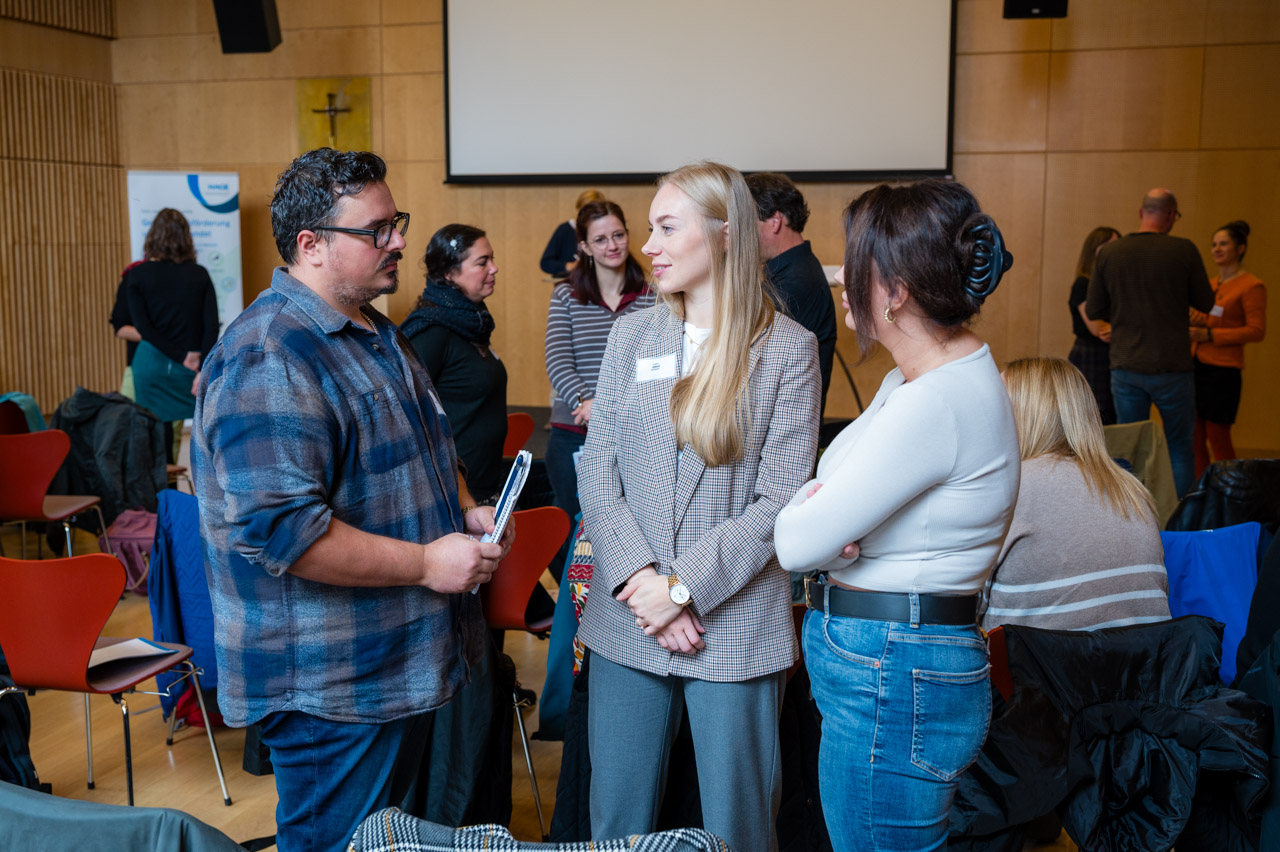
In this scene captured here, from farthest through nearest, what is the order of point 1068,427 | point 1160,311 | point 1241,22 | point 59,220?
point 59,220 < point 1241,22 < point 1160,311 < point 1068,427

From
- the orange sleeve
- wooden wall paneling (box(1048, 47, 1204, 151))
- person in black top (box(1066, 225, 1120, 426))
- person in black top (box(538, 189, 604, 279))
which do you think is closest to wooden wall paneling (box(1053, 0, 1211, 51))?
wooden wall paneling (box(1048, 47, 1204, 151))

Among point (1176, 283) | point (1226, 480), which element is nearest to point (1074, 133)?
point (1176, 283)

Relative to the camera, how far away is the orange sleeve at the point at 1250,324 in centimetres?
554

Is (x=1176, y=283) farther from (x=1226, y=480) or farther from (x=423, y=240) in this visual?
(x=423, y=240)

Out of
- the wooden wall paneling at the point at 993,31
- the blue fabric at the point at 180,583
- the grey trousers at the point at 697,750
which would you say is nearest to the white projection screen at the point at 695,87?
the wooden wall paneling at the point at 993,31

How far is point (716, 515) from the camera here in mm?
1819

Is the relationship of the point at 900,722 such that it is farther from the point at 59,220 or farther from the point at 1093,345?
the point at 59,220

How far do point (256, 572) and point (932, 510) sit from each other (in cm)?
98

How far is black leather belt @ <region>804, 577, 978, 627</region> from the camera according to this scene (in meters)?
1.37

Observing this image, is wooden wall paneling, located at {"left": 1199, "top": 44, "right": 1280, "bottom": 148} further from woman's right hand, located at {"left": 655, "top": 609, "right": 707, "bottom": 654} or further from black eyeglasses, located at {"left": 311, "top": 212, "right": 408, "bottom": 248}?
black eyeglasses, located at {"left": 311, "top": 212, "right": 408, "bottom": 248}

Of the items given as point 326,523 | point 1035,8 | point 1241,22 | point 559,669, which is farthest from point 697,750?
point 1241,22

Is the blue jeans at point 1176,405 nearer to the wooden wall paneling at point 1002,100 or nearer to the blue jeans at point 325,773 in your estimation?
the wooden wall paneling at point 1002,100

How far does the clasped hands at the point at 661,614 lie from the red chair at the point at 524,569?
36.3 inches

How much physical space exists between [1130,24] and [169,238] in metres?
6.29
